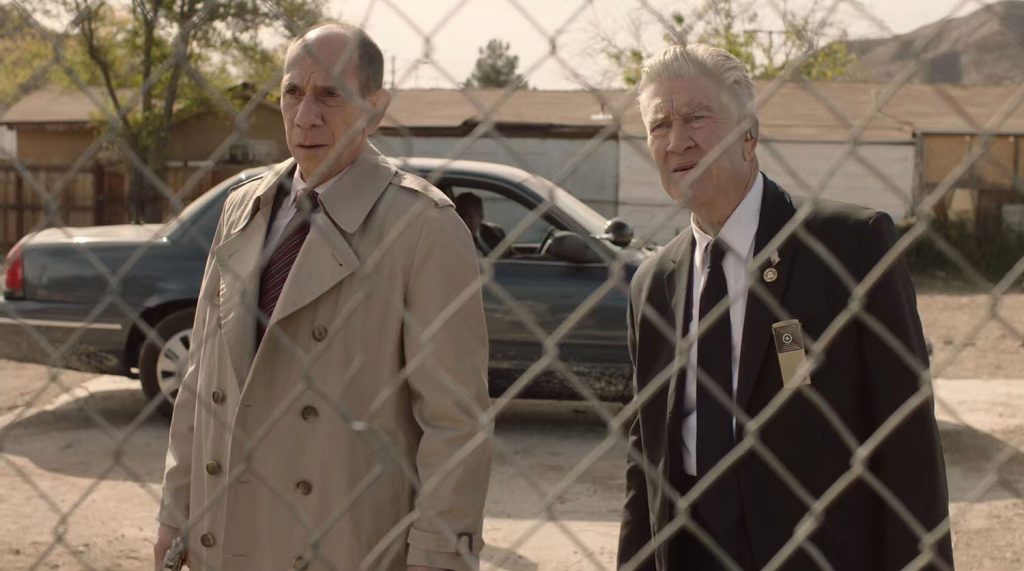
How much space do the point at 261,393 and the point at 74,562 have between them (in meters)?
3.24

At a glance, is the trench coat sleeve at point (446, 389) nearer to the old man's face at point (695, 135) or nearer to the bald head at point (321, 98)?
the bald head at point (321, 98)

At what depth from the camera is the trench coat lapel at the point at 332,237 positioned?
229 centimetres

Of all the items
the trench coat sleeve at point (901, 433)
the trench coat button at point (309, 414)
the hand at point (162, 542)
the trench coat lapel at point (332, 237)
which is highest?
the trench coat lapel at point (332, 237)

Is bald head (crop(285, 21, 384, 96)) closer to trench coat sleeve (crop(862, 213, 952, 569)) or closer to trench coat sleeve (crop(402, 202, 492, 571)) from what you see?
trench coat sleeve (crop(402, 202, 492, 571))

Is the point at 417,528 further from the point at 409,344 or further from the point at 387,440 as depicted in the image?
the point at 409,344

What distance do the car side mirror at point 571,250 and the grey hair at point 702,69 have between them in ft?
14.4

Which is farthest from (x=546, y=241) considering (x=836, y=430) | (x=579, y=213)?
(x=836, y=430)

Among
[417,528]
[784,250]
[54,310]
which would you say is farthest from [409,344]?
[54,310]

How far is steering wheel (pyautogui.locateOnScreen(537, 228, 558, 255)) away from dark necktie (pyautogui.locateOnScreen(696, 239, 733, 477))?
475cm

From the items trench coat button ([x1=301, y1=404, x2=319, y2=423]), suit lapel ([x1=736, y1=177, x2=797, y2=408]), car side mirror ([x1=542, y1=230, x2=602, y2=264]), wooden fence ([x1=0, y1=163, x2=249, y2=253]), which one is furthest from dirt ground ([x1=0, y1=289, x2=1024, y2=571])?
wooden fence ([x1=0, y1=163, x2=249, y2=253])

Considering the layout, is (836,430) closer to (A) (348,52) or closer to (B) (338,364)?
(B) (338,364)

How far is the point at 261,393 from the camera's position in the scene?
7.72 feet

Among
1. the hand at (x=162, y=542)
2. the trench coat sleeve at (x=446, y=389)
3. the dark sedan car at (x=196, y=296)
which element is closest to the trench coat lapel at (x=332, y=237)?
the trench coat sleeve at (x=446, y=389)

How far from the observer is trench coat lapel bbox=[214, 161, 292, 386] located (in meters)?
2.31
